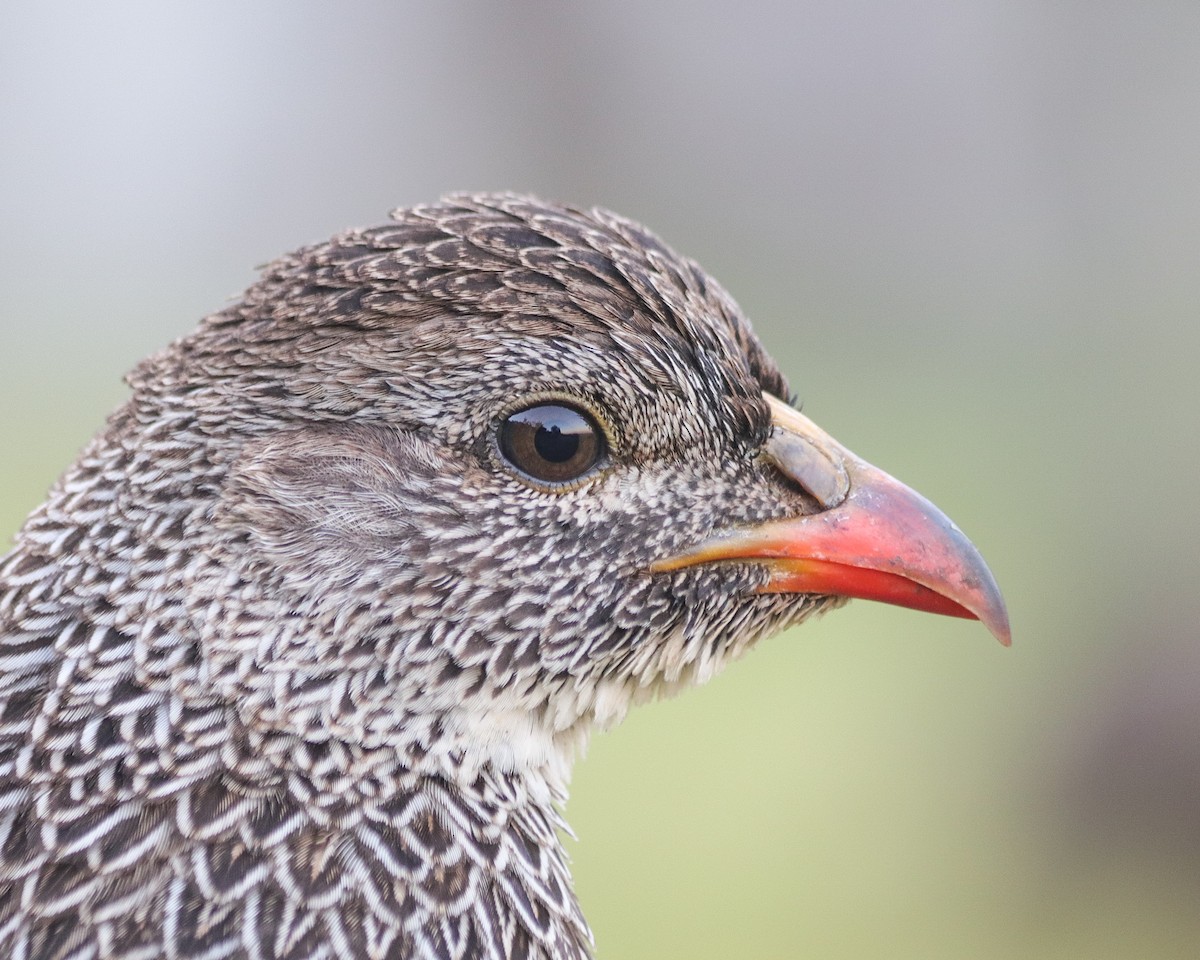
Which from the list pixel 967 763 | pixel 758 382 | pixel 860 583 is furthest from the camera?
pixel 967 763

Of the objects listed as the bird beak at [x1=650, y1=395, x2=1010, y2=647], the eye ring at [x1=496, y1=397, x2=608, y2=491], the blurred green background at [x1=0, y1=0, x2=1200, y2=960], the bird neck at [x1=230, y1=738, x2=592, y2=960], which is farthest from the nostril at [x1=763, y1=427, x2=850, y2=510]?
the blurred green background at [x1=0, y1=0, x2=1200, y2=960]

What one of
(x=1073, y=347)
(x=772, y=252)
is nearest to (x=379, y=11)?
(x=772, y=252)

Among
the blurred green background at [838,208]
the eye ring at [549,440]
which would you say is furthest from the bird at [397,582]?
the blurred green background at [838,208]

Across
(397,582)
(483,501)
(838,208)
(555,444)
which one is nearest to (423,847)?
(397,582)

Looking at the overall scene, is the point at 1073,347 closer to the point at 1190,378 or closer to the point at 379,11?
the point at 1190,378

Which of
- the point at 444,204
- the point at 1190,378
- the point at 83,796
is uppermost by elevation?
the point at 1190,378

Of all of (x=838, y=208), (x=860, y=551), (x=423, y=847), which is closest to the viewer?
(x=423, y=847)

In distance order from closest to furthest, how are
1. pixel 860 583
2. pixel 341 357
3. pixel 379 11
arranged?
pixel 341 357 < pixel 860 583 < pixel 379 11

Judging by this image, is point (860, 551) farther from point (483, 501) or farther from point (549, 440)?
point (483, 501)

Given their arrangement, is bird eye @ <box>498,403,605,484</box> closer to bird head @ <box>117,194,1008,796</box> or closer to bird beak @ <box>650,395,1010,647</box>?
bird head @ <box>117,194,1008,796</box>
